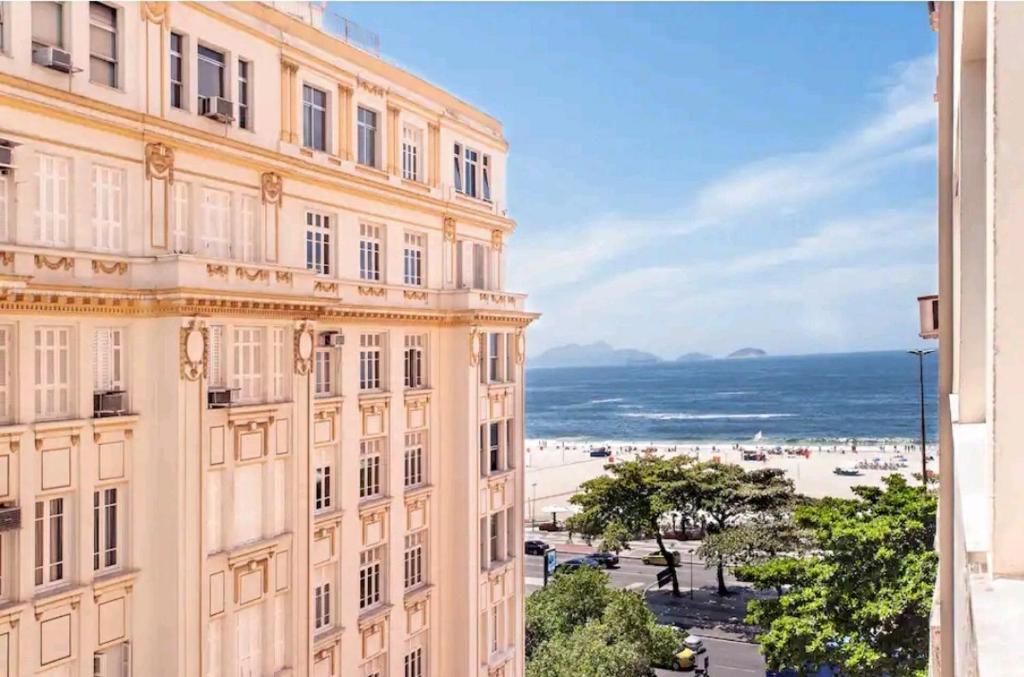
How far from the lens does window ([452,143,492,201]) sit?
27578mm

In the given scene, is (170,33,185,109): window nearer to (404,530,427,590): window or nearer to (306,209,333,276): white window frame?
(306,209,333,276): white window frame

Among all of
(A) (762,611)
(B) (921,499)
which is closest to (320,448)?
(A) (762,611)

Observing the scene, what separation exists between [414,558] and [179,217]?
41.5 ft

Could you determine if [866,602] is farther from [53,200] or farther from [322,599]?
[53,200]

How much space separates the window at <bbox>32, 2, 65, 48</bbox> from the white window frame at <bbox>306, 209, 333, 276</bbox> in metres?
7.09

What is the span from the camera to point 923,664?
81.5 feet

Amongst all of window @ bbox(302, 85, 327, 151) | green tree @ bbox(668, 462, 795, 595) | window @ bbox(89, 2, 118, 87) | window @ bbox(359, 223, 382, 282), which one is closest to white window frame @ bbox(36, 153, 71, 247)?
window @ bbox(89, 2, 118, 87)

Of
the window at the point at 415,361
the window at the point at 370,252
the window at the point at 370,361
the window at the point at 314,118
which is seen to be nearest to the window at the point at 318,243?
the window at the point at 370,252

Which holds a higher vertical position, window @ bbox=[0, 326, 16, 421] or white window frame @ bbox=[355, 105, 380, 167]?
white window frame @ bbox=[355, 105, 380, 167]

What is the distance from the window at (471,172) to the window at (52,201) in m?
13.7

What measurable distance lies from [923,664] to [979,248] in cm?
2466

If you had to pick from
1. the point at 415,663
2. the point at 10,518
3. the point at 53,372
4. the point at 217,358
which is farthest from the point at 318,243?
the point at 415,663

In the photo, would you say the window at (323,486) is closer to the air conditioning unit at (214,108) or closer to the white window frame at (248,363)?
the white window frame at (248,363)

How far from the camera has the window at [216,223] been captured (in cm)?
1806
